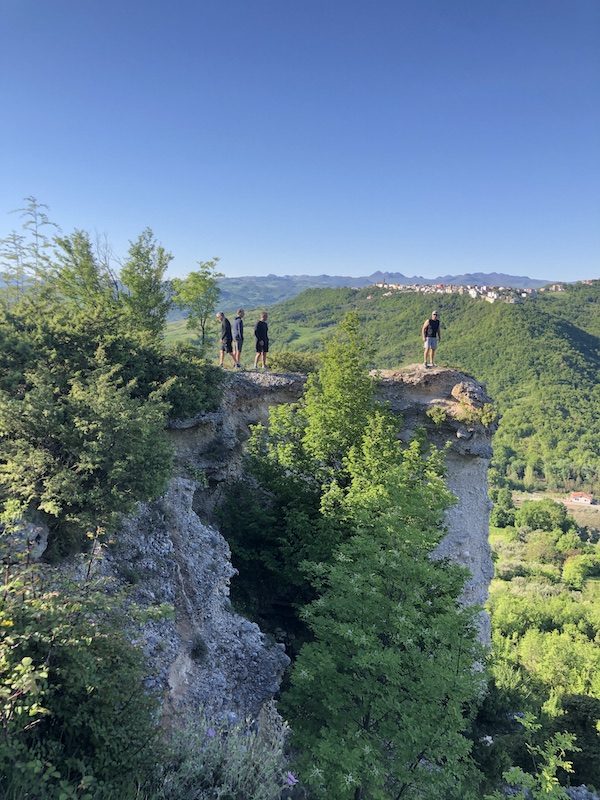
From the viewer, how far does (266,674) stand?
9086 millimetres

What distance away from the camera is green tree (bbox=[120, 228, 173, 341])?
18.6 metres

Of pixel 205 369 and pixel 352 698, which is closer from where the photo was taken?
pixel 352 698

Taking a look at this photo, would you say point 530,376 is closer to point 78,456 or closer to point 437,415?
point 437,415

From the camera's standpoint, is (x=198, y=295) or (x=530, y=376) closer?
(x=198, y=295)

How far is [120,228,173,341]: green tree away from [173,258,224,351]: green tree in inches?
33.4

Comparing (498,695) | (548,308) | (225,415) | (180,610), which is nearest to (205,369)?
(225,415)

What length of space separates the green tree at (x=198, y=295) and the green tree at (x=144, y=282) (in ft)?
2.79

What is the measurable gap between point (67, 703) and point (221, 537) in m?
6.86

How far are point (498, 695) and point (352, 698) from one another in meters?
14.2

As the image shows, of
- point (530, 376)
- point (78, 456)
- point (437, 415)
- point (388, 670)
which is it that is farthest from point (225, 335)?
point (530, 376)

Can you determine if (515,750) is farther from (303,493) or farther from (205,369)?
(205,369)

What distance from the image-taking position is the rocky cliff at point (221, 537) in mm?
8279

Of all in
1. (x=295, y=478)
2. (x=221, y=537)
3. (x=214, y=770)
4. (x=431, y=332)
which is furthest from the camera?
(x=431, y=332)

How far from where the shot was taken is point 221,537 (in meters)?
11.2
